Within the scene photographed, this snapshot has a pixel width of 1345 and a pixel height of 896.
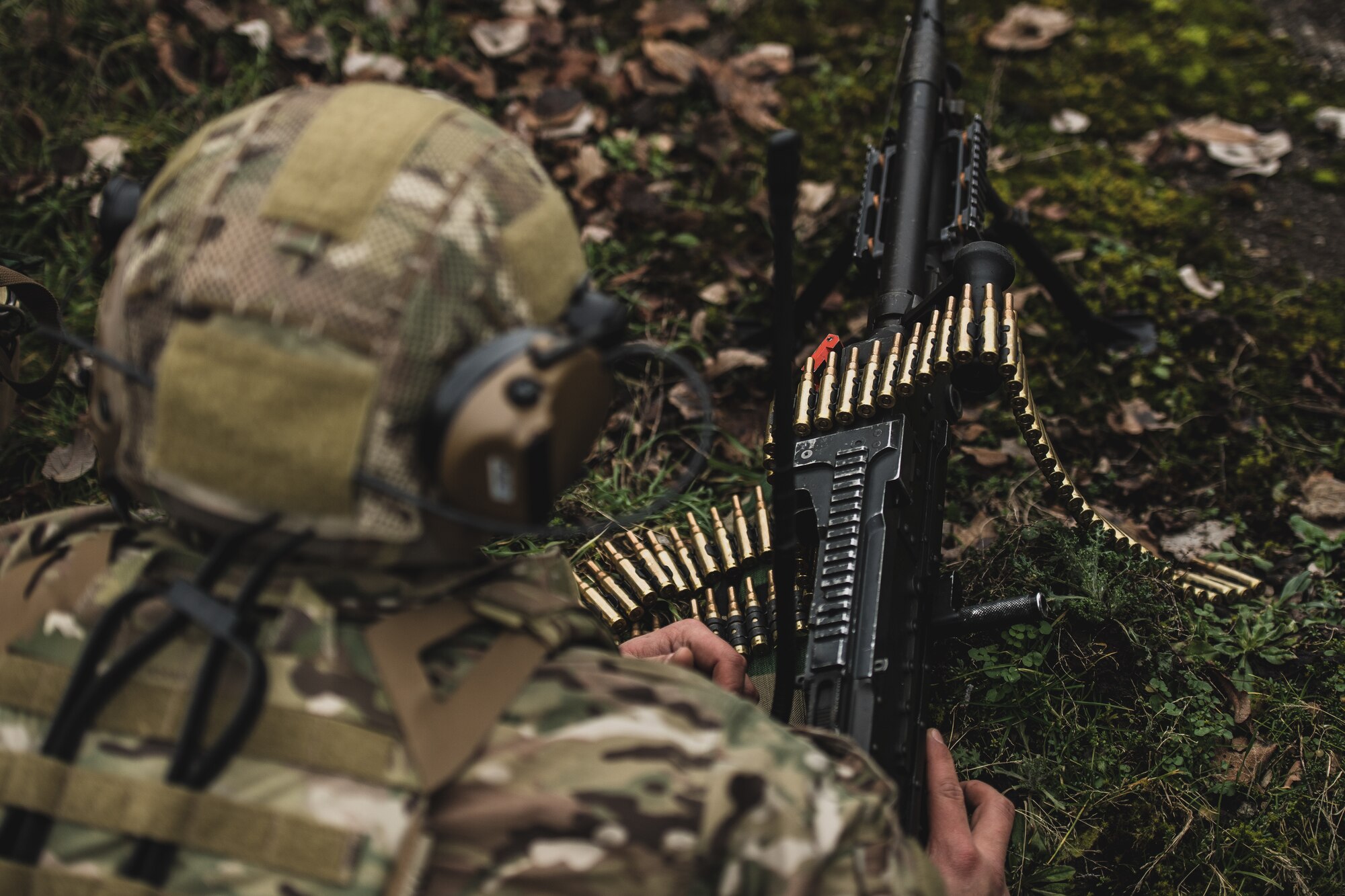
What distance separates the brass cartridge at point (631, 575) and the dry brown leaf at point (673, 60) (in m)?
2.90

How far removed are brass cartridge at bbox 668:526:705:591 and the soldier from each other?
184 cm

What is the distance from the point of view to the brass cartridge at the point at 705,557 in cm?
387

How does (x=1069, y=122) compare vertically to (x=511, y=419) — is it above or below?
above

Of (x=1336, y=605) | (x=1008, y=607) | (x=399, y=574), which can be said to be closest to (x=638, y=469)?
(x=1008, y=607)

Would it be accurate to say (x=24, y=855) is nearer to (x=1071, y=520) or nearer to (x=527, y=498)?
(x=527, y=498)

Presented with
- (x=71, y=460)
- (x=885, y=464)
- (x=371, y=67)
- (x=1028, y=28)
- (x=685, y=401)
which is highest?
(x=1028, y=28)

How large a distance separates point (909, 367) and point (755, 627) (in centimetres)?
114

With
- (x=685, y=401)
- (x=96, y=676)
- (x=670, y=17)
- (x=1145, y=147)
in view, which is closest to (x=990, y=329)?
(x=685, y=401)

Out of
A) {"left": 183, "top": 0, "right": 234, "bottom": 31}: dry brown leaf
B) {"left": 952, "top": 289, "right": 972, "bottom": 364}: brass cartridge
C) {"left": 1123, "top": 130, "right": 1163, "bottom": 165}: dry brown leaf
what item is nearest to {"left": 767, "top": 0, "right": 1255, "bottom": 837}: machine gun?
{"left": 952, "top": 289, "right": 972, "bottom": 364}: brass cartridge

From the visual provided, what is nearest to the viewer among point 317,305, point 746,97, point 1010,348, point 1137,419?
point 317,305

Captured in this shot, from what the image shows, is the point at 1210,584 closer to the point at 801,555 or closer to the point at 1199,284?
the point at 801,555

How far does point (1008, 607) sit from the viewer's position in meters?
3.17

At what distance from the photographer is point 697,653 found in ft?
10.0

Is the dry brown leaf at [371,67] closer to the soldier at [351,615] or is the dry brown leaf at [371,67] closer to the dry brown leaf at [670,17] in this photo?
the dry brown leaf at [670,17]
